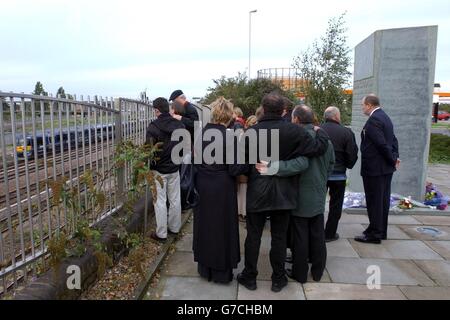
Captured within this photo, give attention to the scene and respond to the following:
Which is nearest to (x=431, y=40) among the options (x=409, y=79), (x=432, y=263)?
(x=409, y=79)

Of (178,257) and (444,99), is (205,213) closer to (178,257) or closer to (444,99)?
(178,257)

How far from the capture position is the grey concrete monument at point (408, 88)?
271 inches

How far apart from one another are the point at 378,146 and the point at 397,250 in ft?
4.50

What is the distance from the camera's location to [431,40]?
6.82m

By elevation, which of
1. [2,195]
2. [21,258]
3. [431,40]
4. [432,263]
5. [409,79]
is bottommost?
[432,263]

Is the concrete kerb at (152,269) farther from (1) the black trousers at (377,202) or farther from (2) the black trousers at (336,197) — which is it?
(1) the black trousers at (377,202)

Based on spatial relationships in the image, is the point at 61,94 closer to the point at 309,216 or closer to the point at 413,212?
the point at 309,216

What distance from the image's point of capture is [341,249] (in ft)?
16.5

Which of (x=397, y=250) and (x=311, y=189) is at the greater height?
(x=311, y=189)

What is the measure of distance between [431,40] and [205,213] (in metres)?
5.50

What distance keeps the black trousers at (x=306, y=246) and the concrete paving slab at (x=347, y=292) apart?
0.14m

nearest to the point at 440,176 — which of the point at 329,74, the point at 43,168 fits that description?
the point at 329,74

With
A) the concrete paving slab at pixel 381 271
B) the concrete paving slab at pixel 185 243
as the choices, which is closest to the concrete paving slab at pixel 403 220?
the concrete paving slab at pixel 381 271

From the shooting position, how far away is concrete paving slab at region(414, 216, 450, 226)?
20.4ft
